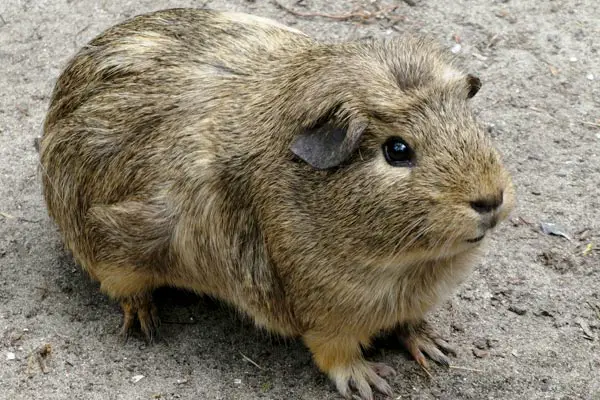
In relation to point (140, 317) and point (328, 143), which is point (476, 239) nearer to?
point (328, 143)

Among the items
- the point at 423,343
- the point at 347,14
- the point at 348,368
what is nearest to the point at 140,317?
the point at 348,368

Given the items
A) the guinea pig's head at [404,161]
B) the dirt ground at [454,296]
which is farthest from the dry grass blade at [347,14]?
the guinea pig's head at [404,161]

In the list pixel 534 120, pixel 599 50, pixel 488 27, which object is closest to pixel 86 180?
pixel 534 120

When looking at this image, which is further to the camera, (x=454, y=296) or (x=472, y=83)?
(x=454, y=296)

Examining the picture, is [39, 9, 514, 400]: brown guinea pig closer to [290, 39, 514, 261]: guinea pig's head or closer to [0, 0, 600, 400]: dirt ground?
[290, 39, 514, 261]: guinea pig's head

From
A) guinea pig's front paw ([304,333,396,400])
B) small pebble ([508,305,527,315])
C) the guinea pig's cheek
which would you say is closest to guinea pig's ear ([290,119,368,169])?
the guinea pig's cheek

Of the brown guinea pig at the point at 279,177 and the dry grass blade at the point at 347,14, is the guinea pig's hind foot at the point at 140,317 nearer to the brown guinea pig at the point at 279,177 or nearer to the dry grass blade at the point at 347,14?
the brown guinea pig at the point at 279,177
